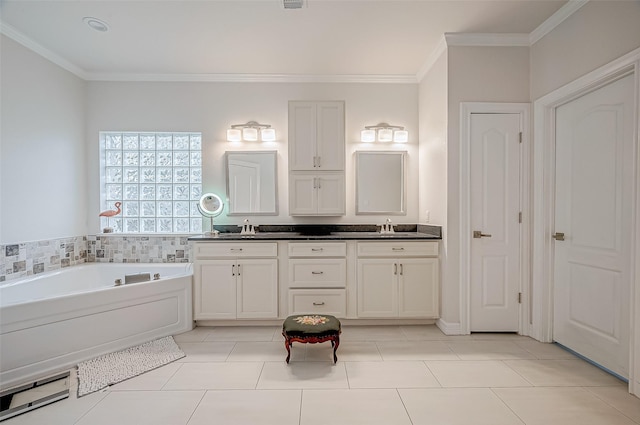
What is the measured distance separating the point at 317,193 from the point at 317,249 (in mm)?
722

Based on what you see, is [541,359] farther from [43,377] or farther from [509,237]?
[43,377]

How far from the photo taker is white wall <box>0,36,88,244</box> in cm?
285

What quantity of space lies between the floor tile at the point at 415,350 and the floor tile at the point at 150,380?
1.61 m

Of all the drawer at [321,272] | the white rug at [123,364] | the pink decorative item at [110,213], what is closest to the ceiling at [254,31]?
the pink decorative item at [110,213]

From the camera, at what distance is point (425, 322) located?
337cm

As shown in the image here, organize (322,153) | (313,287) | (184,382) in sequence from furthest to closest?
(322,153) → (313,287) → (184,382)

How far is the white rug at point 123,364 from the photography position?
224 centimetres

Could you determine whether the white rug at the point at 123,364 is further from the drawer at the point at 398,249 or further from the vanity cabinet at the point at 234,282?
the drawer at the point at 398,249

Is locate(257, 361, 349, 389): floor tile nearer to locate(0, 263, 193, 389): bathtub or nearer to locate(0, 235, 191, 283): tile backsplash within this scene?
locate(0, 263, 193, 389): bathtub

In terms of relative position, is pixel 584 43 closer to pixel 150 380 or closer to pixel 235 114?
pixel 235 114

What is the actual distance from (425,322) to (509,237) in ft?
3.80

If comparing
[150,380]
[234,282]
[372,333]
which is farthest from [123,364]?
[372,333]

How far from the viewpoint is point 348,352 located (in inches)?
108

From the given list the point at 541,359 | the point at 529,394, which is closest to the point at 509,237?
the point at 541,359
